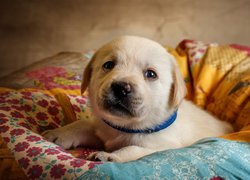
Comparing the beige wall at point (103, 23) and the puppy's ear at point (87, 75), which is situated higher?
the beige wall at point (103, 23)

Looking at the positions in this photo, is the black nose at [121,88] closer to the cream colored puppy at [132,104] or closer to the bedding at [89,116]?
the cream colored puppy at [132,104]

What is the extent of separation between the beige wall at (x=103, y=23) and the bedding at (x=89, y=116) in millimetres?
597

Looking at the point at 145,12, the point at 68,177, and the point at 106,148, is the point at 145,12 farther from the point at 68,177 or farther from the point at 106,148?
the point at 68,177

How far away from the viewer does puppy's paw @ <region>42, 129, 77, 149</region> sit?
71.7 inches

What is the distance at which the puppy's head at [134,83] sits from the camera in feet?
5.04

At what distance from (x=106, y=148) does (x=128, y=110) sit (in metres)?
0.44

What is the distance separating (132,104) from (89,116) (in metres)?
0.89

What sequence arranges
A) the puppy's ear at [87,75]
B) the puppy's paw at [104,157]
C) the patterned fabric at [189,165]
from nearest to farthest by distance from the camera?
the patterned fabric at [189,165] → the puppy's paw at [104,157] → the puppy's ear at [87,75]

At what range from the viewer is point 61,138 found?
1.84 metres

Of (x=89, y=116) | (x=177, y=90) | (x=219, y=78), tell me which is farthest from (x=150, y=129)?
(x=219, y=78)

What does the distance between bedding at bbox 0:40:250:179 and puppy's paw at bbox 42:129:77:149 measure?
5 centimetres

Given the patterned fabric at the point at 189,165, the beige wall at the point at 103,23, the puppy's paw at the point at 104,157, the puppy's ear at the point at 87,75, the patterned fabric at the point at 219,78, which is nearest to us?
the patterned fabric at the point at 189,165

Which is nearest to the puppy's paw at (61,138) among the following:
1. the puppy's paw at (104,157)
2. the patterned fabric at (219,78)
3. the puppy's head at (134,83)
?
the puppy's head at (134,83)

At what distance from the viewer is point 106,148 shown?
1.90m
